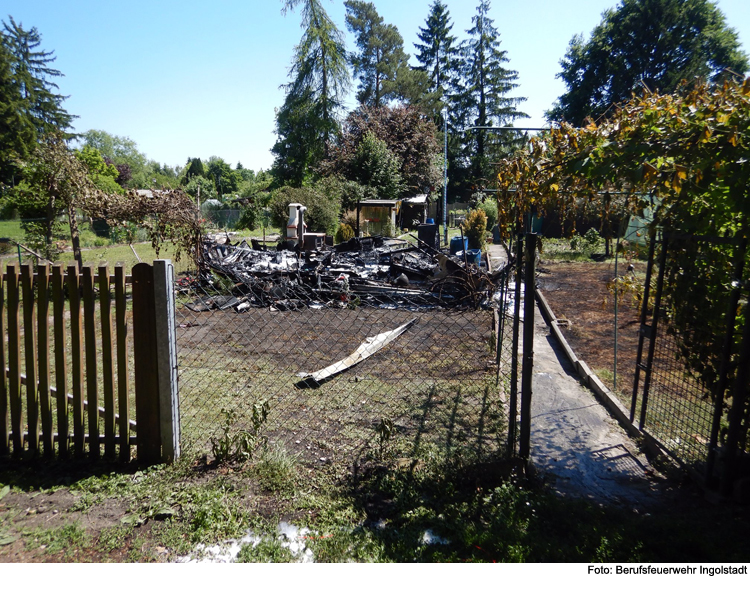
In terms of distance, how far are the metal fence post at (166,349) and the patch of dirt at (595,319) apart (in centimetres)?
412

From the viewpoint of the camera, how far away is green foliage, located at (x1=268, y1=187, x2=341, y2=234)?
83.0 feet

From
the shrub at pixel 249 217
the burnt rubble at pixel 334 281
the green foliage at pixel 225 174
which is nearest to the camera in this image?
the burnt rubble at pixel 334 281

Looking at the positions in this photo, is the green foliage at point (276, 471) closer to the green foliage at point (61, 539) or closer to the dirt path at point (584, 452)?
the green foliage at point (61, 539)

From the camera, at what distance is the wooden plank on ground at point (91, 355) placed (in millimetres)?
3613

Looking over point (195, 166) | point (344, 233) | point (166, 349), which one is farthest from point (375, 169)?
point (195, 166)

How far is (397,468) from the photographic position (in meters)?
3.88

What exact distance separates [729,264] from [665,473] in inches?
64.9

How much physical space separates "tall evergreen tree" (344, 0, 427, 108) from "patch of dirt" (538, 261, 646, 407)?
3716cm

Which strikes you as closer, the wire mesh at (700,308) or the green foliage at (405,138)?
the wire mesh at (700,308)

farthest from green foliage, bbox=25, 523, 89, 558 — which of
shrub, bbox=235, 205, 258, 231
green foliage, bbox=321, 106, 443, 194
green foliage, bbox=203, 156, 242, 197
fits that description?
green foliage, bbox=203, 156, 242, 197

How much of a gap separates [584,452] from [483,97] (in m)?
54.9

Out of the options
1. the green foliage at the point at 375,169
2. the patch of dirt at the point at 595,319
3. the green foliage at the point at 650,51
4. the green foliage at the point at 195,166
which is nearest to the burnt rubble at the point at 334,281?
the patch of dirt at the point at 595,319

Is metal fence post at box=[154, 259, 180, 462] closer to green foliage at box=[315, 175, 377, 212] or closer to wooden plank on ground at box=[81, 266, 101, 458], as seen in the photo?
wooden plank on ground at box=[81, 266, 101, 458]

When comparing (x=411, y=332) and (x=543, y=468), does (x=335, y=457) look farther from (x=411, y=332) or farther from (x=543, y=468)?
(x=411, y=332)
